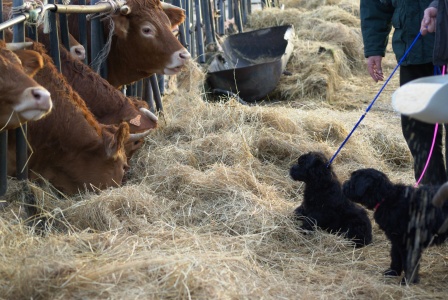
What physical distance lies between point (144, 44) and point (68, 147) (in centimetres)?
201

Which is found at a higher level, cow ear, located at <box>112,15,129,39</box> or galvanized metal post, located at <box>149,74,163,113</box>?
cow ear, located at <box>112,15,129,39</box>

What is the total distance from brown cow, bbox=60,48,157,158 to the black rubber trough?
75.2 inches

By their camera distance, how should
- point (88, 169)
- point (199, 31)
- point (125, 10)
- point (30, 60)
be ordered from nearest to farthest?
point (30, 60)
point (88, 169)
point (125, 10)
point (199, 31)

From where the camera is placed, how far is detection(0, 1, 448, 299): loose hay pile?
379 cm

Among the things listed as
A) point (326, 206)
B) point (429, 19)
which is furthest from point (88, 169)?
point (429, 19)

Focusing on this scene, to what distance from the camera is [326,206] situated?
17.0ft

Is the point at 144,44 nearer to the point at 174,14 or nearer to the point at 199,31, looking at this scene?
the point at 174,14

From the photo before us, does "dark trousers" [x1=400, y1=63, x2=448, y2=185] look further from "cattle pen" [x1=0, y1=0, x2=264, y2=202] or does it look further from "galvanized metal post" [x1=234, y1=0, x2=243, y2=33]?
"galvanized metal post" [x1=234, y1=0, x2=243, y2=33]

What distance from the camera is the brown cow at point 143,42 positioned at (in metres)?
7.39

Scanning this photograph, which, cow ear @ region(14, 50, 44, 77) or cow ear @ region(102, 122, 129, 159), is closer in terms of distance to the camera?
cow ear @ region(14, 50, 44, 77)

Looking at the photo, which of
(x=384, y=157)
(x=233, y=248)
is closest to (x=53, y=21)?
(x=233, y=248)

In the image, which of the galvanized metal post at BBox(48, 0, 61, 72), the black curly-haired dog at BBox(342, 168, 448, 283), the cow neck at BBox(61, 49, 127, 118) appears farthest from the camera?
the cow neck at BBox(61, 49, 127, 118)

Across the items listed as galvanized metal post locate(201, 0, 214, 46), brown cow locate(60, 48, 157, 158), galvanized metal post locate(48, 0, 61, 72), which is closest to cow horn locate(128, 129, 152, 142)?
brown cow locate(60, 48, 157, 158)

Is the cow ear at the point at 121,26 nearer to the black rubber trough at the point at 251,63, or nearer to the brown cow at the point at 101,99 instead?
the brown cow at the point at 101,99
